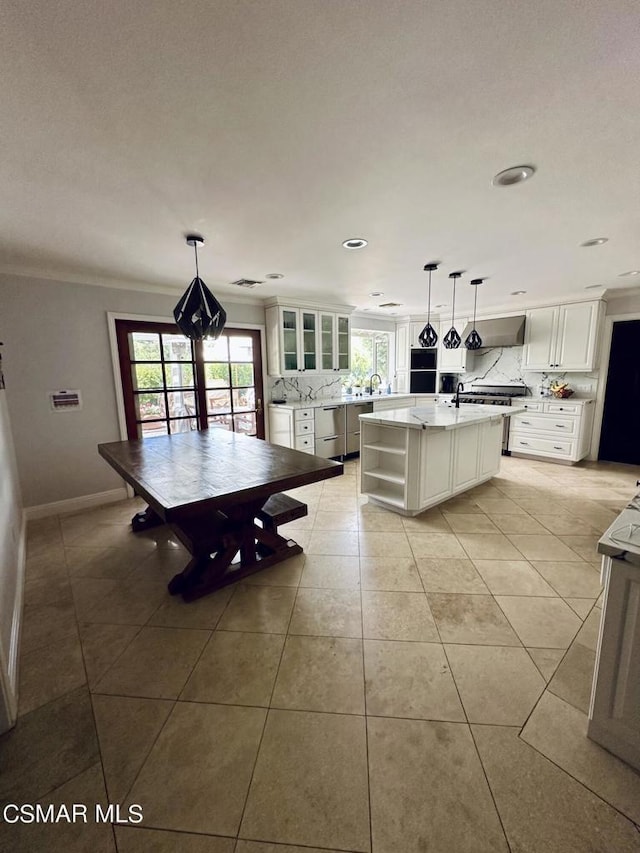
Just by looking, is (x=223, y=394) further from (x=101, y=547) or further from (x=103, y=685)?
(x=103, y=685)

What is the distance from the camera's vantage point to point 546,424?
4.95 meters

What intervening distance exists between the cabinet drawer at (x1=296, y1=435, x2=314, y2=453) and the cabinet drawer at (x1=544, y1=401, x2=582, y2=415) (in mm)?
3470

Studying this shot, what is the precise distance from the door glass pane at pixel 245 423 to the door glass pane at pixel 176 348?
3.29 feet

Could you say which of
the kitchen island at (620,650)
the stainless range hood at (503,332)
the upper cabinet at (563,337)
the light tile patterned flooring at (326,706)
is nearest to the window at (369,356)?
the stainless range hood at (503,332)

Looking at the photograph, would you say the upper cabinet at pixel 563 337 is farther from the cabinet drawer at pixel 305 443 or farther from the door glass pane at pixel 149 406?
the door glass pane at pixel 149 406

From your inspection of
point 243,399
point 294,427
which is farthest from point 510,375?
point 243,399

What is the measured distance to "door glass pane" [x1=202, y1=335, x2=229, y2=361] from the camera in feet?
13.9

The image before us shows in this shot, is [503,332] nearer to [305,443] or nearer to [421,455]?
[421,455]

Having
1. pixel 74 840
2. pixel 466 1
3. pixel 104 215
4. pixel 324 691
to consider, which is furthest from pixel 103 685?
pixel 466 1

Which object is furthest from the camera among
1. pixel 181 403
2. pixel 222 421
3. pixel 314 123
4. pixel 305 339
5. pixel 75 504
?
pixel 305 339

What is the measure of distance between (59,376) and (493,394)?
6.05m

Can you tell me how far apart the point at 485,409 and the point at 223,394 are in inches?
129

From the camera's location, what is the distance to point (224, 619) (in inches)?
76.9

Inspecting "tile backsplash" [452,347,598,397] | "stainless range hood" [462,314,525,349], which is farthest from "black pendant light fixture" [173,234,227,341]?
"tile backsplash" [452,347,598,397]
